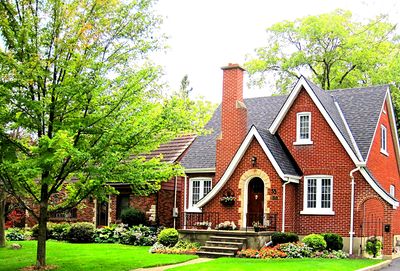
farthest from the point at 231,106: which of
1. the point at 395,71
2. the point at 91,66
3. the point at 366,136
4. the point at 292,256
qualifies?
the point at 395,71

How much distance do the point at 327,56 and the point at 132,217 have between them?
21.4 metres

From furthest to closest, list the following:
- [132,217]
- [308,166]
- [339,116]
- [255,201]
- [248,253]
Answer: [132,217] < [339,116] < [308,166] < [255,201] < [248,253]

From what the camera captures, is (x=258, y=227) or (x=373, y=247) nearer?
(x=373, y=247)

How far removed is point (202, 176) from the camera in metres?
28.0

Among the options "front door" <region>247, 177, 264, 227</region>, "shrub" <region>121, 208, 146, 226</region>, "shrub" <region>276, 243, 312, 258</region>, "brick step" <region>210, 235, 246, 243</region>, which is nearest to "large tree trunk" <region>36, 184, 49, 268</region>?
"brick step" <region>210, 235, 246, 243</region>

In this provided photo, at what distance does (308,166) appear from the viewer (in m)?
24.0

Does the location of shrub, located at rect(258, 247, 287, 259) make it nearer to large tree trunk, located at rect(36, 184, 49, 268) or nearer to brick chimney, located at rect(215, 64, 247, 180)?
brick chimney, located at rect(215, 64, 247, 180)

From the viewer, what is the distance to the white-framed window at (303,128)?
2441cm

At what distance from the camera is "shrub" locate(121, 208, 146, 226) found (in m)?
29.0

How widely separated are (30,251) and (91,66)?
9586 mm

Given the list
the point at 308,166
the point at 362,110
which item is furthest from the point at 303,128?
the point at 362,110

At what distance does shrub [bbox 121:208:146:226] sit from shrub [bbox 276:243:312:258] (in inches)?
404

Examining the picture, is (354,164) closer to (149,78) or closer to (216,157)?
(216,157)

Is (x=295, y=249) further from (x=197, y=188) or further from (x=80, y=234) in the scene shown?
(x=80, y=234)
